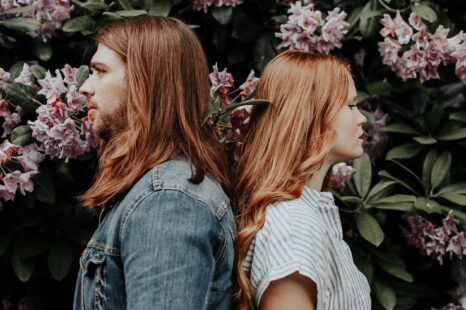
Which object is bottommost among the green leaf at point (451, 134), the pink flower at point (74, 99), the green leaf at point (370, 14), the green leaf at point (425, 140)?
the green leaf at point (425, 140)

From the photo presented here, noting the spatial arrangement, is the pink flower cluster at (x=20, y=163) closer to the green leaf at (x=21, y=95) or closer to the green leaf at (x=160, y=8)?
the green leaf at (x=21, y=95)

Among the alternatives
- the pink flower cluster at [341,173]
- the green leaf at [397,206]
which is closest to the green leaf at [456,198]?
the green leaf at [397,206]

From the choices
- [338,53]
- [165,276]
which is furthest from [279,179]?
[338,53]

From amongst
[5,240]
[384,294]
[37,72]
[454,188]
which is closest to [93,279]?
[37,72]

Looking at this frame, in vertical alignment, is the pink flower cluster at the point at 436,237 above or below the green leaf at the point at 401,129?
below

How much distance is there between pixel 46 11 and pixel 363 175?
1.38m

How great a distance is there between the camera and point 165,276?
0.87 metres

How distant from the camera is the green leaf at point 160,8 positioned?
1.94 m

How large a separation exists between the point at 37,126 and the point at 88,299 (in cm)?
63

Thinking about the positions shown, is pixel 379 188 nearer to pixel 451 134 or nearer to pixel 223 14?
pixel 451 134

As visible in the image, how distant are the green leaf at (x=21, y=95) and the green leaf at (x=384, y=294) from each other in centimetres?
143

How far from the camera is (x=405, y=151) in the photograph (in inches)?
80.2

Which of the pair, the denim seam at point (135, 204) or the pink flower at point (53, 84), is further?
the pink flower at point (53, 84)

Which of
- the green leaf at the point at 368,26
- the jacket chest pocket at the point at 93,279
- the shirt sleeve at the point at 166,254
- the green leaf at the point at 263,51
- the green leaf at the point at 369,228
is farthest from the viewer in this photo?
the green leaf at the point at 263,51
